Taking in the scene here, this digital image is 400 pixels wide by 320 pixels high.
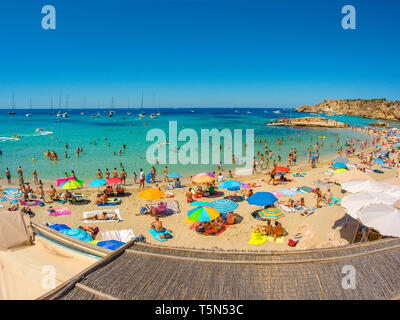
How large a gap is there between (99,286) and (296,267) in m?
3.43

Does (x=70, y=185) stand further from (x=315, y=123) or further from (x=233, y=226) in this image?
(x=315, y=123)

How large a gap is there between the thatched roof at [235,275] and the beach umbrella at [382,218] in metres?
1.59

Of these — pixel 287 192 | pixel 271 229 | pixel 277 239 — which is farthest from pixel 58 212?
pixel 287 192

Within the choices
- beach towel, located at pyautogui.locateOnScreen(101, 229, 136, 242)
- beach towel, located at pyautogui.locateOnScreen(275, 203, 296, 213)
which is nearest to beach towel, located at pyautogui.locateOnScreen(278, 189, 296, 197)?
beach towel, located at pyautogui.locateOnScreen(275, 203, 296, 213)

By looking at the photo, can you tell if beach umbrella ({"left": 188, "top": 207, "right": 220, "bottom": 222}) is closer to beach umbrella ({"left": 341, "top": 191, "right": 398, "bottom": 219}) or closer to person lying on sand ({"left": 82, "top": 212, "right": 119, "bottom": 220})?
person lying on sand ({"left": 82, "top": 212, "right": 119, "bottom": 220})

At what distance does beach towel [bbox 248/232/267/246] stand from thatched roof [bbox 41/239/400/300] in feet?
15.5

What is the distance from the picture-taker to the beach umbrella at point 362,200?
24.9 feet

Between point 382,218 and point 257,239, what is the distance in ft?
14.1

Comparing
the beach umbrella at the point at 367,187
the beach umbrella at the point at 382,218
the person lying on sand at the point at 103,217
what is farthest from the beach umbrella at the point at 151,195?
the beach umbrella at the point at 367,187

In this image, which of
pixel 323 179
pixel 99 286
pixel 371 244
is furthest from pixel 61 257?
pixel 323 179

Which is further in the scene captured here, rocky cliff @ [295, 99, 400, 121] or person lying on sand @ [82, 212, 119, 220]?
rocky cliff @ [295, 99, 400, 121]

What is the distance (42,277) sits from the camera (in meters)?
4.73

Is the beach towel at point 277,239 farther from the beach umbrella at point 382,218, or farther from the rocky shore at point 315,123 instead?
the rocky shore at point 315,123

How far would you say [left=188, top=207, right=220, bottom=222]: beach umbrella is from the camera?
9.49 meters
